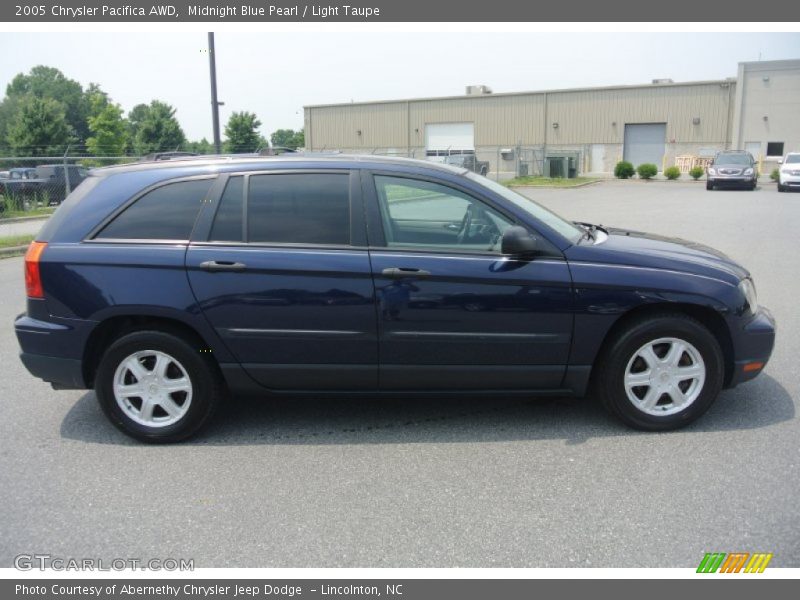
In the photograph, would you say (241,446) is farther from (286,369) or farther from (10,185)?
(10,185)

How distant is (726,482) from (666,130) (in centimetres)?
5069

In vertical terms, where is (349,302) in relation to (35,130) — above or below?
below

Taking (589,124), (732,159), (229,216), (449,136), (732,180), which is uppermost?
(589,124)

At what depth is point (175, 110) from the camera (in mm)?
55812

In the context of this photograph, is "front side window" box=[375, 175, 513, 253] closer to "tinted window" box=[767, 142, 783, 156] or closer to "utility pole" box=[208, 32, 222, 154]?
"utility pole" box=[208, 32, 222, 154]

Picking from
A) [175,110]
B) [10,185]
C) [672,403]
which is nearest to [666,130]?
[175,110]

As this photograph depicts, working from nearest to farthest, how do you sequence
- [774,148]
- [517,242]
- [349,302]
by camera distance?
[517,242]
[349,302]
[774,148]

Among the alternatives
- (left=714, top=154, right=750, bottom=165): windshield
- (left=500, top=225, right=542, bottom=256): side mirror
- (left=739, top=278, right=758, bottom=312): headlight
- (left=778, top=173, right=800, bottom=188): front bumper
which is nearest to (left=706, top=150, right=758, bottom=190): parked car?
(left=714, top=154, right=750, bottom=165): windshield

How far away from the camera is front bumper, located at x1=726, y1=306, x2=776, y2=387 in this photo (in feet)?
14.1

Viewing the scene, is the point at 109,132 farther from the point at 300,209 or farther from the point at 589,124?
the point at 300,209

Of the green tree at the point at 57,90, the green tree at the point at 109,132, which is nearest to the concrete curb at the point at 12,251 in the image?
the green tree at the point at 109,132

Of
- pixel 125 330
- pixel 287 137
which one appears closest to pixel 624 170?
pixel 125 330

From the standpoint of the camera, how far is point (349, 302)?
4164mm

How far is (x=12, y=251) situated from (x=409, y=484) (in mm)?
12425
